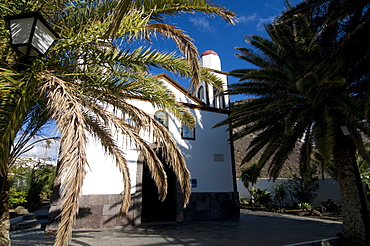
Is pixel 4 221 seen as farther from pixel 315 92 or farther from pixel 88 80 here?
pixel 315 92

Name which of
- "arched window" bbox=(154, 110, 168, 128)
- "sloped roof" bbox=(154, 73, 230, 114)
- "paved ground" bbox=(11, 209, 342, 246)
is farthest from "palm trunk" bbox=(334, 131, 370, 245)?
Answer: "arched window" bbox=(154, 110, 168, 128)

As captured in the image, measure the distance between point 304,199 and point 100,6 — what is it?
15.7 m

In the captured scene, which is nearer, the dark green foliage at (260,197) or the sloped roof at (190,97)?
the sloped roof at (190,97)

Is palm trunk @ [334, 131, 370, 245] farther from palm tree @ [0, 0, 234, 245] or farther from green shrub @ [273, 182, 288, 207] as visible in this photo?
green shrub @ [273, 182, 288, 207]

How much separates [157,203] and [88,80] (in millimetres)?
8639

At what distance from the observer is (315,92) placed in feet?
22.1

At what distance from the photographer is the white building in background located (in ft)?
28.5

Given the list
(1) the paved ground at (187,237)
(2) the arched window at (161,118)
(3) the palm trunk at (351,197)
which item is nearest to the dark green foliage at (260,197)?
(1) the paved ground at (187,237)

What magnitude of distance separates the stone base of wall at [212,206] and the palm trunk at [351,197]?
486cm

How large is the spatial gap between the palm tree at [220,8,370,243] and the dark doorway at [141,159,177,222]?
14.9 feet

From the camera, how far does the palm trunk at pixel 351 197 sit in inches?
244

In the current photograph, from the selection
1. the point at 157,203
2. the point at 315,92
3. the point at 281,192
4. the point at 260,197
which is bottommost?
the point at 260,197

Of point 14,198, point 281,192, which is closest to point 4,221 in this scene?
point 14,198

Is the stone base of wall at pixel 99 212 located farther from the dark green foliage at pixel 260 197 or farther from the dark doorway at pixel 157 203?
the dark green foliage at pixel 260 197
